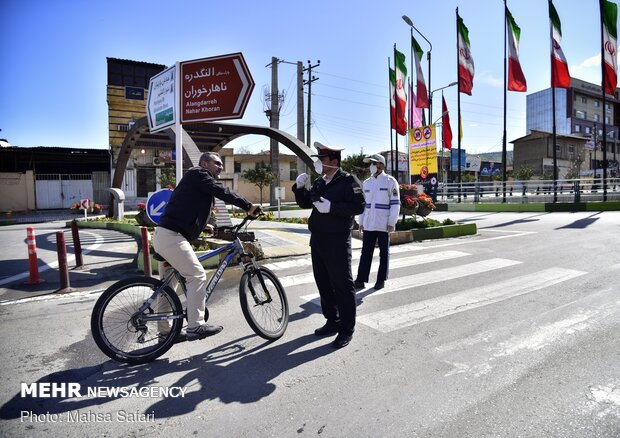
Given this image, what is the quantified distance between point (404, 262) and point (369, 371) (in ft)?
14.9

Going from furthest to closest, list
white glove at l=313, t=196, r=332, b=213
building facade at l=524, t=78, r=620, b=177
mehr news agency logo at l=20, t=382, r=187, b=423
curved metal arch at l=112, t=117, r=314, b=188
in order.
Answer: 1. building facade at l=524, t=78, r=620, b=177
2. curved metal arch at l=112, t=117, r=314, b=188
3. white glove at l=313, t=196, r=332, b=213
4. mehr news agency logo at l=20, t=382, r=187, b=423

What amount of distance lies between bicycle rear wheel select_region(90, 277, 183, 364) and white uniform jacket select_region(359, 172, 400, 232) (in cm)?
320

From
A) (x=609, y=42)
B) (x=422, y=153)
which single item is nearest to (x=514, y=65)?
(x=609, y=42)

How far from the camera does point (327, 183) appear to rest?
3961mm

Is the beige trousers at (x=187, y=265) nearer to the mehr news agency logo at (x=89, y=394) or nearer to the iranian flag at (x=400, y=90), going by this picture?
the mehr news agency logo at (x=89, y=394)

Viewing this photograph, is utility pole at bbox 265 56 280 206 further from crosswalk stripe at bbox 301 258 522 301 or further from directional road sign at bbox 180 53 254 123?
crosswalk stripe at bbox 301 258 522 301

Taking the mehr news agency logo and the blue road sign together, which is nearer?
the mehr news agency logo

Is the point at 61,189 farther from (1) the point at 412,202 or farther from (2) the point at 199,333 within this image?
(2) the point at 199,333

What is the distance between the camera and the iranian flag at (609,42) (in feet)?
63.7

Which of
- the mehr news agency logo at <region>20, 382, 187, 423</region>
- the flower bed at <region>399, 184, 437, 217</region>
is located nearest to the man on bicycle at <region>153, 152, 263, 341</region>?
the mehr news agency logo at <region>20, 382, 187, 423</region>

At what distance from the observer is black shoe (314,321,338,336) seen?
400cm

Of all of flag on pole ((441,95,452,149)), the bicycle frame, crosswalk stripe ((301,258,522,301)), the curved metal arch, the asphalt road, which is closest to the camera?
the asphalt road

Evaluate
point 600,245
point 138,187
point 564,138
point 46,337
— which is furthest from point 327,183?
point 564,138

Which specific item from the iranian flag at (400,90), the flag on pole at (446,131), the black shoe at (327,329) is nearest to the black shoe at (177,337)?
the black shoe at (327,329)
